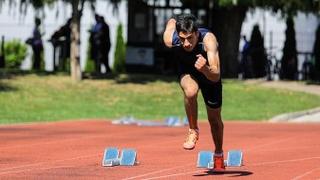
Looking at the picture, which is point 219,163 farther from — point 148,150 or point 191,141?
point 148,150

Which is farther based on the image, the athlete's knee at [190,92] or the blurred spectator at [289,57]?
the blurred spectator at [289,57]

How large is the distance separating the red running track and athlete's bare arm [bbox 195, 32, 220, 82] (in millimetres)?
1480

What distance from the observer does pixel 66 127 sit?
18.0 m

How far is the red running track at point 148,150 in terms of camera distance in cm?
973

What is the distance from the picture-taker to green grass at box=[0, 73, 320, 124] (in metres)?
21.7

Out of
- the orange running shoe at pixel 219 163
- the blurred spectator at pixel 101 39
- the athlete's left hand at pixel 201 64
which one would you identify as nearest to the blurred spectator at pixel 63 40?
the blurred spectator at pixel 101 39

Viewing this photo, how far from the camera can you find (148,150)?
13117mm

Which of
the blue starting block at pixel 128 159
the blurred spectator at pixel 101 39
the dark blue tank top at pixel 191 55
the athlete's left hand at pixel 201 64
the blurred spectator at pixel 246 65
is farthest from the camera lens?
the blurred spectator at pixel 246 65

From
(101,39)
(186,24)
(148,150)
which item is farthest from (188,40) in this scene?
(101,39)

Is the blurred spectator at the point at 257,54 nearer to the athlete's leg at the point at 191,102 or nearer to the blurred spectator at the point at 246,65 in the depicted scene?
the blurred spectator at the point at 246,65

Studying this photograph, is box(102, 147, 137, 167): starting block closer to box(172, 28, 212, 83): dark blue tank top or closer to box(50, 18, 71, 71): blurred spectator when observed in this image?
box(172, 28, 212, 83): dark blue tank top

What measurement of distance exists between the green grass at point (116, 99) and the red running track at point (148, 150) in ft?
6.69

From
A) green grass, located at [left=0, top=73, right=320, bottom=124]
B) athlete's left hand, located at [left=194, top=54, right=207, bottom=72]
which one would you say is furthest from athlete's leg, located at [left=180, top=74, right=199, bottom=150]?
green grass, located at [left=0, top=73, right=320, bottom=124]

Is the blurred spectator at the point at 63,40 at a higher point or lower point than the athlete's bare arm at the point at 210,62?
lower
